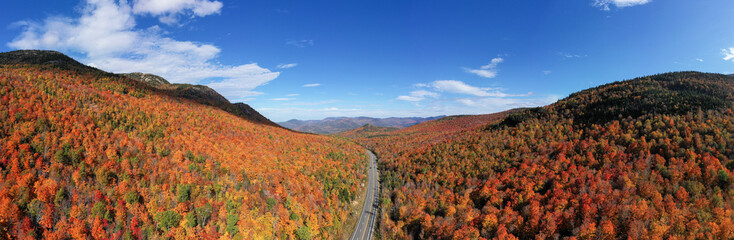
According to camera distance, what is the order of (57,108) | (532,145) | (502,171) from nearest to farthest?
(57,108), (502,171), (532,145)

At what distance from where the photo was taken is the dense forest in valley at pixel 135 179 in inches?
1788

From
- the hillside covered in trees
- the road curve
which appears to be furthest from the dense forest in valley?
the hillside covered in trees

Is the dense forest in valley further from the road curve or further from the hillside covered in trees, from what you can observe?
the hillside covered in trees

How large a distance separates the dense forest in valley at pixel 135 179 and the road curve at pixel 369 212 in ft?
16.7

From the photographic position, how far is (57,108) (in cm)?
6606

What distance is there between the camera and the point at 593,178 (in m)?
68.4

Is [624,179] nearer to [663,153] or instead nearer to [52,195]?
[663,153]

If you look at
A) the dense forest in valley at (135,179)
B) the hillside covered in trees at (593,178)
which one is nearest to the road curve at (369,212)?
the hillside covered in trees at (593,178)

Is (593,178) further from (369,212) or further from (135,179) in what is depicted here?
(135,179)

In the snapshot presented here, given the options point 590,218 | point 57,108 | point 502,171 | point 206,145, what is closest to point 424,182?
point 502,171

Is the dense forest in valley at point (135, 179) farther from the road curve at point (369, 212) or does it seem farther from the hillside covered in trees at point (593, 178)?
the hillside covered in trees at point (593, 178)

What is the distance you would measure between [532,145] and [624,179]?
41.8 m

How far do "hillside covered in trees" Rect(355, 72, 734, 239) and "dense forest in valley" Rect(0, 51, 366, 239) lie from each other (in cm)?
2938

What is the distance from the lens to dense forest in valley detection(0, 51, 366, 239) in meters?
45.4
